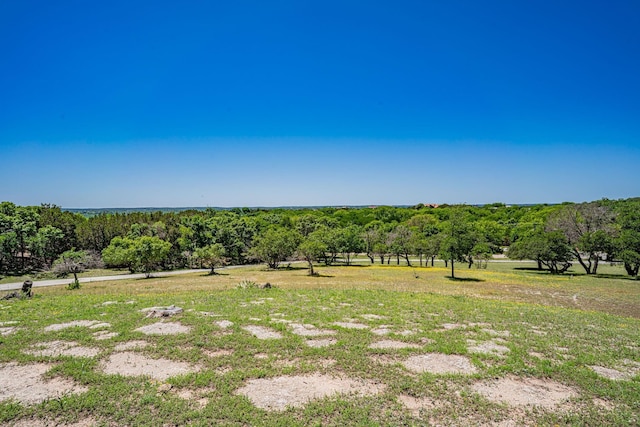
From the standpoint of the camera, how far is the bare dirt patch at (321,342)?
11.5 meters

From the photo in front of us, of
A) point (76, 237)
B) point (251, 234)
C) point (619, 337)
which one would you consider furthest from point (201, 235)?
point (619, 337)

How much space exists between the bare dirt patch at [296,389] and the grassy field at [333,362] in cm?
10

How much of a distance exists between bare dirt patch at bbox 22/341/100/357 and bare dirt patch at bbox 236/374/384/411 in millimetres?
6228

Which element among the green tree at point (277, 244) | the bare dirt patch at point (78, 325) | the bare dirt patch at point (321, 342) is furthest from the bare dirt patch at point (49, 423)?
the green tree at point (277, 244)

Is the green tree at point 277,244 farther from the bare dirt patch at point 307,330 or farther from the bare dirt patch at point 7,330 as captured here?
the bare dirt patch at point 7,330

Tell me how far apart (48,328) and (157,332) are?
4.96 metres

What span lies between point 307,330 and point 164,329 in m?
5.93

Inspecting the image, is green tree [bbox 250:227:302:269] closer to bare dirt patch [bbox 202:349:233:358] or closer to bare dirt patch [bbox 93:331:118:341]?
bare dirt patch [bbox 93:331:118:341]

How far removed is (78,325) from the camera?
13.7 meters

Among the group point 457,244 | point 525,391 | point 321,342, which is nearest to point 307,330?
point 321,342

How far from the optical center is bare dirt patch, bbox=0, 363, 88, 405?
8006mm

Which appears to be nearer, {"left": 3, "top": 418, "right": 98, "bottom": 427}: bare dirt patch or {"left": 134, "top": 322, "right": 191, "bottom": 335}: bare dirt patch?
{"left": 3, "top": 418, "right": 98, "bottom": 427}: bare dirt patch

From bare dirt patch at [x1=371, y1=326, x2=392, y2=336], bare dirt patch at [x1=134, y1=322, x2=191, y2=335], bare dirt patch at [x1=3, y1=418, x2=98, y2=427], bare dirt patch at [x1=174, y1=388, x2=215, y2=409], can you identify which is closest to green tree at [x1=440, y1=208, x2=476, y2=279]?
bare dirt patch at [x1=371, y1=326, x2=392, y2=336]

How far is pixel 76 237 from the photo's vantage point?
6825 cm
